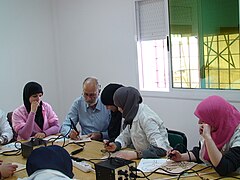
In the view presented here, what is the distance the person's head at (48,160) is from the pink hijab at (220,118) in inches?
37.3

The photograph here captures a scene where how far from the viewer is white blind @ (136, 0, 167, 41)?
12.6 ft

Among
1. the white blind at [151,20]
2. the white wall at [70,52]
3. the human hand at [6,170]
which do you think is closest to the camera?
the human hand at [6,170]

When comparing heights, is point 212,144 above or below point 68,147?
above

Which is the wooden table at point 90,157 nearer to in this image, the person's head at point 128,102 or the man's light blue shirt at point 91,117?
the person's head at point 128,102

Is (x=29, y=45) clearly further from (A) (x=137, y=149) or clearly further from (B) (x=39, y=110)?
(A) (x=137, y=149)

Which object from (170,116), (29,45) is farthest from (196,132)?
(29,45)

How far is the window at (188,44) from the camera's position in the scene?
3326mm

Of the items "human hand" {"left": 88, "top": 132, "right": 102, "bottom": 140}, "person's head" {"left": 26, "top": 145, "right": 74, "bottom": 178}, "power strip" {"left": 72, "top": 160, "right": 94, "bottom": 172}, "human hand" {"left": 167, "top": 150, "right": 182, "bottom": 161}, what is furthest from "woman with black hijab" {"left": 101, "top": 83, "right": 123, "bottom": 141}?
"person's head" {"left": 26, "top": 145, "right": 74, "bottom": 178}

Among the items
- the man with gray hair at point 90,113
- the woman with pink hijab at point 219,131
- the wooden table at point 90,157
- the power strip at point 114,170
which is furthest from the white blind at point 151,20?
the power strip at point 114,170

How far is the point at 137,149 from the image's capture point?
2.44m

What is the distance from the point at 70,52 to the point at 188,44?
200 centimetres

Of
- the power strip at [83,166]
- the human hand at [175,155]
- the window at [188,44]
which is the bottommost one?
the power strip at [83,166]

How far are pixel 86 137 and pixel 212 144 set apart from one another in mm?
1389

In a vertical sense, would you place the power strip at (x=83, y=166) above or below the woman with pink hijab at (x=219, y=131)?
below
